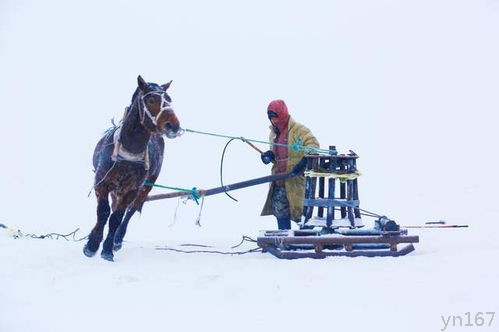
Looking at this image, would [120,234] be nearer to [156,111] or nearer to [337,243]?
[156,111]

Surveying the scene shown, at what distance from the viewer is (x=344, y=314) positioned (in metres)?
4.87

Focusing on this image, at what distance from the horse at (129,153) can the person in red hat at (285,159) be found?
1.77 meters

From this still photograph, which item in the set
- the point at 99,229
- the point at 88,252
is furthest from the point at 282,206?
the point at 88,252

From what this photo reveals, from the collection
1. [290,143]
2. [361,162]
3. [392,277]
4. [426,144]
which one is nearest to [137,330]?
[392,277]

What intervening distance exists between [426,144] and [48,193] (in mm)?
15657

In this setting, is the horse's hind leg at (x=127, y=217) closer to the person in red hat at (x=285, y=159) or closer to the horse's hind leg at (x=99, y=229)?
the horse's hind leg at (x=99, y=229)

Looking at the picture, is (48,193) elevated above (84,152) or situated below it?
below

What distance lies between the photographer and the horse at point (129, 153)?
672cm

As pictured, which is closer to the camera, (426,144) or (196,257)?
(196,257)

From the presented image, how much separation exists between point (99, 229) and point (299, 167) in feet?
8.42

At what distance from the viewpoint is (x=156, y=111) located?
669 cm

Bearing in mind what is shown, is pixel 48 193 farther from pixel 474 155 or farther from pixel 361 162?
pixel 474 155

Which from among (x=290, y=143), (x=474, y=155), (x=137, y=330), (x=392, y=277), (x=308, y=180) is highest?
(x=474, y=155)

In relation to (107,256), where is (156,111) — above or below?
above
